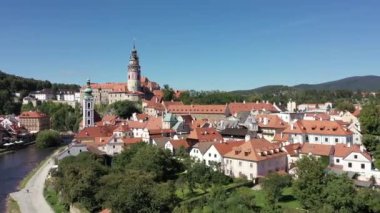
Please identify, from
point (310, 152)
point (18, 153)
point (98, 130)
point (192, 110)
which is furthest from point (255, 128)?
point (18, 153)

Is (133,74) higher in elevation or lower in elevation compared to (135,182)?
higher

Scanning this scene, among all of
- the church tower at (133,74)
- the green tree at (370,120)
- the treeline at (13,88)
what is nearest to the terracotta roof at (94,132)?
the green tree at (370,120)

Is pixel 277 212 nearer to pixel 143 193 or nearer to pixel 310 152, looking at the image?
pixel 143 193

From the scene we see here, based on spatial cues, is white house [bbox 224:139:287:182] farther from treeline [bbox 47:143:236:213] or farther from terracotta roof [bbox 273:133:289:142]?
terracotta roof [bbox 273:133:289:142]

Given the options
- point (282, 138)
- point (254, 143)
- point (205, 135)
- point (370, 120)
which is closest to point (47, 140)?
point (205, 135)

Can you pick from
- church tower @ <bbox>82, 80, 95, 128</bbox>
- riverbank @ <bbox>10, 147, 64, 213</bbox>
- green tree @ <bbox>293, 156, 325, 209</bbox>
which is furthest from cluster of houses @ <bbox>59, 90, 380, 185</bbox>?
church tower @ <bbox>82, 80, 95, 128</bbox>

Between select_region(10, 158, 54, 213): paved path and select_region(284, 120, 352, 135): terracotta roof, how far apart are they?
83.1ft

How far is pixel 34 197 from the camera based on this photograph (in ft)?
120

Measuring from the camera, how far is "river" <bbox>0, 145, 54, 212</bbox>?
132 ft

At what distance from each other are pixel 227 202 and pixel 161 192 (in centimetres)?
423

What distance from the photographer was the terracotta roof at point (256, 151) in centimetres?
3544

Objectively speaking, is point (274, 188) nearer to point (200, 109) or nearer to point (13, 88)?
point (200, 109)

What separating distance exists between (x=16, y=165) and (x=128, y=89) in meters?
50.0

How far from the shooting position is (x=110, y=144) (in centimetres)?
4762
